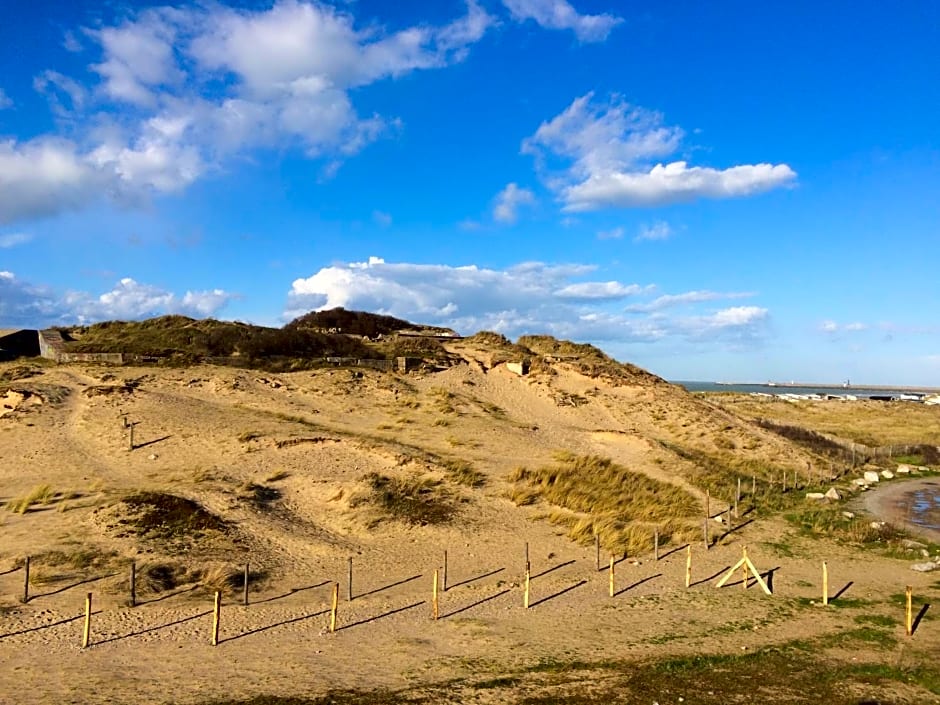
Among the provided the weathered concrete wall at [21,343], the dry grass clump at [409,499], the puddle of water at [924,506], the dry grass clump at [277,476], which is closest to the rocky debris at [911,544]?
the puddle of water at [924,506]

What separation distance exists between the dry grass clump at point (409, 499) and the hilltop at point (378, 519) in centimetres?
9

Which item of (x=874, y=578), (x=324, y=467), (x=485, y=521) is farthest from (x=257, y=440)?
(x=874, y=578)

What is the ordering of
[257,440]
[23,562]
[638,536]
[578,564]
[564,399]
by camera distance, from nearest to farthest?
1. [23,562]
2. [578,564]
3. [638,536]
4. [257,440]
5. [564,399]

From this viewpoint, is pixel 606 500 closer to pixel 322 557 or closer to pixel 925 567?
pixel 925 567

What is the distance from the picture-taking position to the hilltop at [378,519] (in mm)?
12727

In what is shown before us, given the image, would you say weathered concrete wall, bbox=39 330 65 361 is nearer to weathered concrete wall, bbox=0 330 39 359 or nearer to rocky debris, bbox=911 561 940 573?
weathered concrete wall, bbox=0 330 39 359

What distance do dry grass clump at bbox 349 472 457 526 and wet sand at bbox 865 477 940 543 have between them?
1611 centimetres

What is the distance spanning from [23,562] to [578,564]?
46.0 feet

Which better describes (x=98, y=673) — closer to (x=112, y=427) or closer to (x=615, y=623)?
(x=615, y=623)

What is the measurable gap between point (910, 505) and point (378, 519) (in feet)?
73.8

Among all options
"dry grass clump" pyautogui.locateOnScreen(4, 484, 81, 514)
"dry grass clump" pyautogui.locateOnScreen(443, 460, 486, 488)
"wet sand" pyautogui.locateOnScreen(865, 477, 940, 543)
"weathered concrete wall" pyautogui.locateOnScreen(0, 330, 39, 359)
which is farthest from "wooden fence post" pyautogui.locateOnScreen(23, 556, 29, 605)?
"weathered concrete wall" pyautogui.locateOnScreen(0, 330, 39, 359)

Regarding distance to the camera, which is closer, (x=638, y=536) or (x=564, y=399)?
(x=638, y=536)

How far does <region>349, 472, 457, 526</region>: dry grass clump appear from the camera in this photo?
21.5 metres

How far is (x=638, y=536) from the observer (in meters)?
20.8
